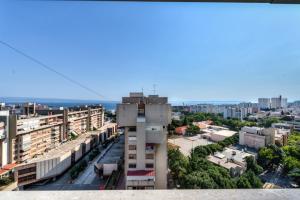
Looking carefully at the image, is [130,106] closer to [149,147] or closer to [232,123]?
[149,147]

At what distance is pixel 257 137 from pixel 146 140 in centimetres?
881

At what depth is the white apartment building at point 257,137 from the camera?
11242mm

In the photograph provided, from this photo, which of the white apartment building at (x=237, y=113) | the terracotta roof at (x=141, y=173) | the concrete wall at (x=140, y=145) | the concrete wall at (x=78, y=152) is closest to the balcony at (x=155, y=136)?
the concrete wall at (x=140, y=145)

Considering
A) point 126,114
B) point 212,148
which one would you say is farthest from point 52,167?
point 212,148

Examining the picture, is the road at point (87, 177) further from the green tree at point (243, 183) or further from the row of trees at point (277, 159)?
the row of trees at point (277, 159)

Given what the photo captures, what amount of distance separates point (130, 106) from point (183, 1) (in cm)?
527

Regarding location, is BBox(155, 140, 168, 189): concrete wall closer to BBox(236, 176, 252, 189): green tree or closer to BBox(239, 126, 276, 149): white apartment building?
BBox(236, 176, 252, 189): green tree

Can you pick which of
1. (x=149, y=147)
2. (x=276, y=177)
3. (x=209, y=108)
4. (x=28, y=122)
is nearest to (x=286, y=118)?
(x=209, y=108)

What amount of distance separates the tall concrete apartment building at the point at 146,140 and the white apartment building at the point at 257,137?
821 centimetres

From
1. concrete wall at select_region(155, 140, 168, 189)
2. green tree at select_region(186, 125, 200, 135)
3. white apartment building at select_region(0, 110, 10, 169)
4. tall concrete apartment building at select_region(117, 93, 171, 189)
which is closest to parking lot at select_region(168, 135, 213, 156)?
green tree at select_region(186, 125, 200, 135)

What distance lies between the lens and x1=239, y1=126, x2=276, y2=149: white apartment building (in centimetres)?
1124

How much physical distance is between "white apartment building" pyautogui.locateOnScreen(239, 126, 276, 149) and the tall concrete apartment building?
821cm

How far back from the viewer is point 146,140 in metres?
5.52

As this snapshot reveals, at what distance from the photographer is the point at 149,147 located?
18.2 feet
